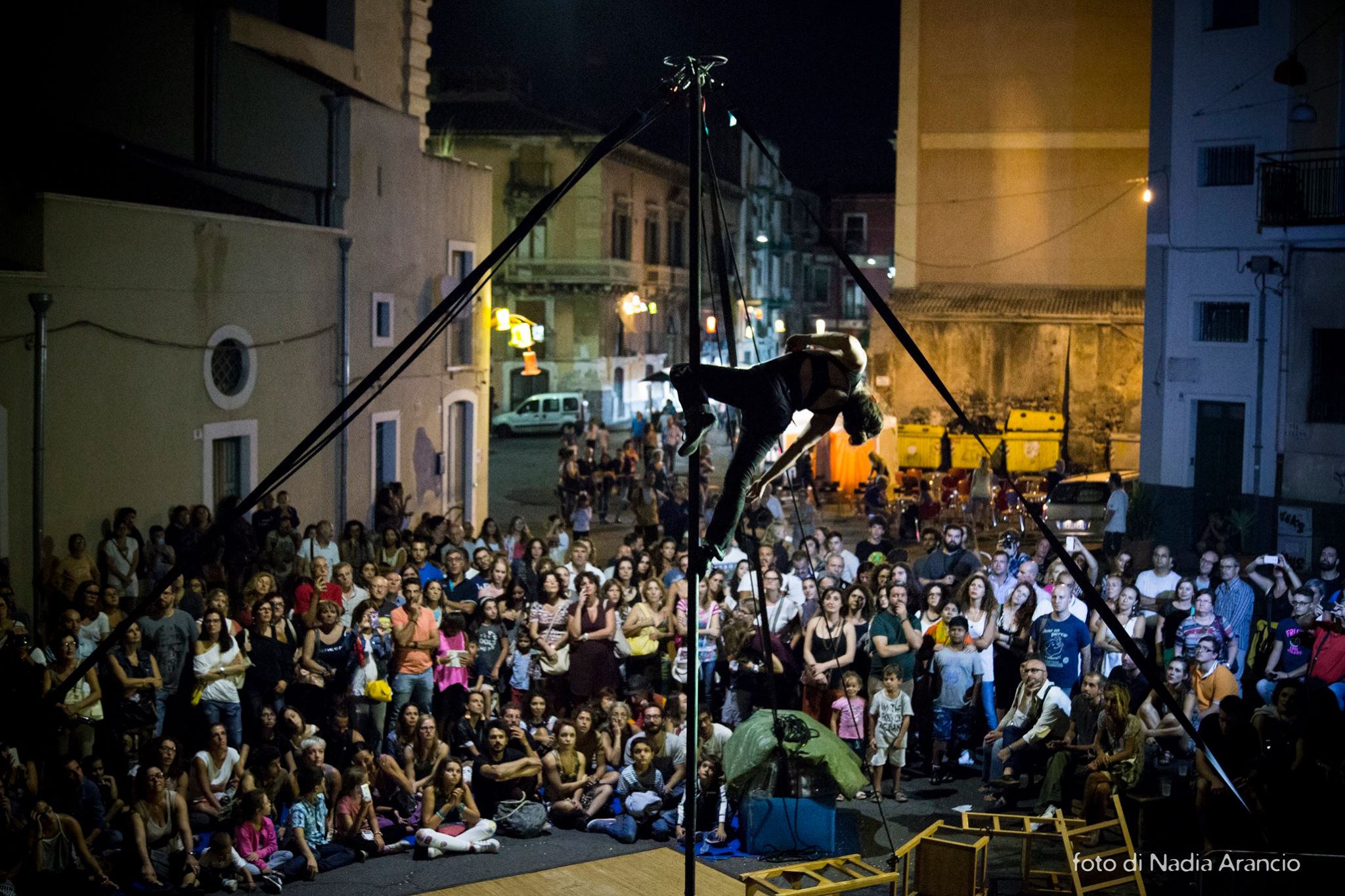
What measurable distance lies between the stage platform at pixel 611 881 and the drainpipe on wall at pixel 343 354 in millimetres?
9318

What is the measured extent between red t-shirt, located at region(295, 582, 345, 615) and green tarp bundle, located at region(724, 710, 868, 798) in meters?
3.31

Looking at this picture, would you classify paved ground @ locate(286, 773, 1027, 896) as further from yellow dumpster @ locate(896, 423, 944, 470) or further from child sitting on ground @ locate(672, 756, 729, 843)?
yellow dumpster @ locate(896, 423, 944, 470)

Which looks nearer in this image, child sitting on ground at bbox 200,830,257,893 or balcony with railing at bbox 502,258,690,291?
child sitting on ground at bbox 200,830,257,893

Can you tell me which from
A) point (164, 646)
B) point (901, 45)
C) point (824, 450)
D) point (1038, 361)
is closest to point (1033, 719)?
point (164, 646)

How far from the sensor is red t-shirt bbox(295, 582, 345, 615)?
11.0 meters

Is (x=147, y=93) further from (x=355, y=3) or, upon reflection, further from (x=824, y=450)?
(x=824, y=450)

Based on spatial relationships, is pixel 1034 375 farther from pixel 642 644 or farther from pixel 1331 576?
pixel 642 644

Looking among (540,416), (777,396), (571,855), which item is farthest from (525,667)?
(540,416)

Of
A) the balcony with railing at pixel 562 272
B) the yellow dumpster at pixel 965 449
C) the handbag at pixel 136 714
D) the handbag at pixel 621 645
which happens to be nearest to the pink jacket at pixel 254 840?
the handbag at pixel 136 714

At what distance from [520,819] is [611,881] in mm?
1296

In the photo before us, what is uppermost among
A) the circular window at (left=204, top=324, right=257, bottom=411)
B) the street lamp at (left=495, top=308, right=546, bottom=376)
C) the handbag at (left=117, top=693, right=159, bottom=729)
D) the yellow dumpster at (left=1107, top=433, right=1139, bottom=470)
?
the street lamp at (left=495, top=308, right=546, bottom=376)

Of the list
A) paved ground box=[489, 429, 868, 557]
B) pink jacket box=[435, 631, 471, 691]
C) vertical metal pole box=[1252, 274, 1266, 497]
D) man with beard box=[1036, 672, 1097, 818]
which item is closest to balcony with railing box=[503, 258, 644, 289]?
paved ground box=[489, 429, 868, 557]

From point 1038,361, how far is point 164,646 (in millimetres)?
23103

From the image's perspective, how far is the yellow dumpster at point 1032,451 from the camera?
1095 inches
